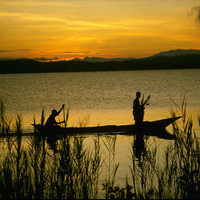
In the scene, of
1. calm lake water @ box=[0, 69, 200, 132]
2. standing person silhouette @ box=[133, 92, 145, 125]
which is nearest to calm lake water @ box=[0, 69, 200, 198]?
calm lake water @ box=[0, 69, 200, 132]

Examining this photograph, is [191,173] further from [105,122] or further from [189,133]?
[105,122]

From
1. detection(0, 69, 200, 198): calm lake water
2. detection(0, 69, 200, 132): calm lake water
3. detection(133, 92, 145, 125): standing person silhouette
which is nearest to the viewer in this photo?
detection(133, 92, 145, 125): standing person silhouette

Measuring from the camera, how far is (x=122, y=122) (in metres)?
23.6

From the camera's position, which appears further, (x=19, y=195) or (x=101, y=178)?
(x=101, y=178)

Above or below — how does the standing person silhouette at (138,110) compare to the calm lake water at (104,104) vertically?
above

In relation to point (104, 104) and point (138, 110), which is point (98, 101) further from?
point (138, 110)

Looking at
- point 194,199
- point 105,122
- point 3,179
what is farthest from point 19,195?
point 105,122

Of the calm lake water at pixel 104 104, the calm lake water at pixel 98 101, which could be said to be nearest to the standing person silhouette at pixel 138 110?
the calm lake water at pixel 104 104

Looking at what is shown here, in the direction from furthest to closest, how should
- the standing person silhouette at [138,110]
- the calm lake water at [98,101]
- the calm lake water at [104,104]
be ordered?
the calm lake water at [98,101] → the calm lake water at [104,104] → the standing person silhouette at [138,110]

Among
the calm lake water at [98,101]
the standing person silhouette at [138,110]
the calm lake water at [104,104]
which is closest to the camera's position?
the standing person silhouette at [138,110]

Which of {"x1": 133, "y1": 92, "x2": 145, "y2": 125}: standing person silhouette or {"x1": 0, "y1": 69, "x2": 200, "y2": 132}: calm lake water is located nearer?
{"x1": 133, "y1": 92, "x2": 145, "y2": 125}: standing person silhouette

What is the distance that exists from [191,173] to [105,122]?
17.6 m

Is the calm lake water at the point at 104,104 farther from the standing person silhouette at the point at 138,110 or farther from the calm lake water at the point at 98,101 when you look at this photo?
the standing person silhouette at the point at 138,110

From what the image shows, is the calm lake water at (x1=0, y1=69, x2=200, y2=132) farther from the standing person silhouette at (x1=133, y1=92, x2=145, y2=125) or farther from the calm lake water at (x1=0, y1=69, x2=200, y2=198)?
the standing person silhouette at (x1=133, y1=92, x2=145, y2=125)
